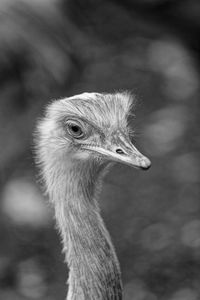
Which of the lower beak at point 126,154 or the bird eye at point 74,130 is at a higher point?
the bird eye at point 74,130

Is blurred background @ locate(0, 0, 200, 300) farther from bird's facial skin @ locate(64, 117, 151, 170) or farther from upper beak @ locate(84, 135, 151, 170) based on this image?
upper beak @ locate(84, 135, 151, 170)

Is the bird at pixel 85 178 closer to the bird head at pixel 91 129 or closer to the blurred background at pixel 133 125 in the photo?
the bird head at pixel 91 129

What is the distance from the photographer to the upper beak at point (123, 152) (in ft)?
7.26

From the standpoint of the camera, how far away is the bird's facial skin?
232 cm

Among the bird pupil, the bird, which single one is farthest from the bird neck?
the bird pupil

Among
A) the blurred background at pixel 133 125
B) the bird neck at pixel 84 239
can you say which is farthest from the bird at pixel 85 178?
the blurred background at pixel 133 125

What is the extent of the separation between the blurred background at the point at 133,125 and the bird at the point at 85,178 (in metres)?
0.62

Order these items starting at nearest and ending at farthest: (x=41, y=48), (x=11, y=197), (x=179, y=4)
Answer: (x=41, y=48), (x=11, y=197), (x=179, y=4)

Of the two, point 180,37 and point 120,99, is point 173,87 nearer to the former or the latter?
point 180,37

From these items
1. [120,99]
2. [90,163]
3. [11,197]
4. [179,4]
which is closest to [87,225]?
[90,163]

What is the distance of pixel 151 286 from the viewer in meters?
3.92

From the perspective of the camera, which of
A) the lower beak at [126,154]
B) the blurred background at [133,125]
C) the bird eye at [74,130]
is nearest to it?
the lower beak at [126,154]

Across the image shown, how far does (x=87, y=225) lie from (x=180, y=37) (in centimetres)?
282

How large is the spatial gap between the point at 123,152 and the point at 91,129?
0.16 meters
